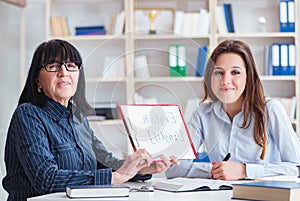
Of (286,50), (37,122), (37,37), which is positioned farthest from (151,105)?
(37,37)

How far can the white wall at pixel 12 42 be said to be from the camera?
4816mm

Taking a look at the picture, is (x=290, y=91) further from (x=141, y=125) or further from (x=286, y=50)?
(x=141, y=125)

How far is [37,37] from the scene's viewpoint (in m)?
4.97

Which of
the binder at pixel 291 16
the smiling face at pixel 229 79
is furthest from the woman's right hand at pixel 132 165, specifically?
the binder at pixel 291 16

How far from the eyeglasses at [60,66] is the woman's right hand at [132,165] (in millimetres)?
345

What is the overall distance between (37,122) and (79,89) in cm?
19

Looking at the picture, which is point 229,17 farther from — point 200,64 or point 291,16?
point 200,64

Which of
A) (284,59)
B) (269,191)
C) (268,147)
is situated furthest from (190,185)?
(284,59)

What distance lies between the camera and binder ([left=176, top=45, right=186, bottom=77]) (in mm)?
1799

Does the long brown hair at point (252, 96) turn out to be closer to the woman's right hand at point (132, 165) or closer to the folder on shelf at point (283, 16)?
the woman's right hand at point (132, 165)

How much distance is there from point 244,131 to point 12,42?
3.02m

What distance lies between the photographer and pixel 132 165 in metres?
1.84

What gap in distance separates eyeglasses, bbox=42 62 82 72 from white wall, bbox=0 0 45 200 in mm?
2821

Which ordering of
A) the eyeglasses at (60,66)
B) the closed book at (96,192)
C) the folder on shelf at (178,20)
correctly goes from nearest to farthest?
the closed book at (96,192) < the eyeglasses at (60,66) < the folder on shelf at (178,20)
